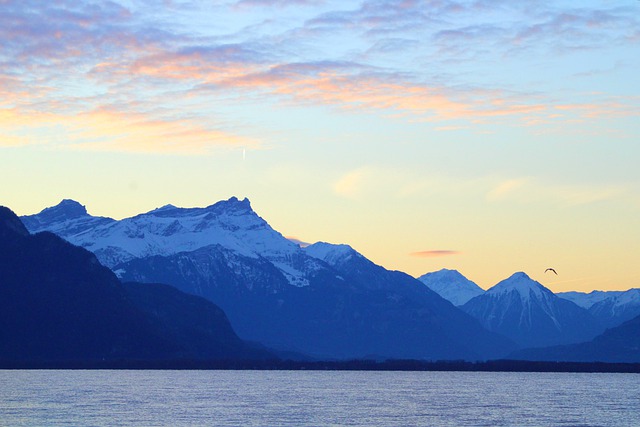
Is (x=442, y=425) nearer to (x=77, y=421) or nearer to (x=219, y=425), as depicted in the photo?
(x=219, y=425)

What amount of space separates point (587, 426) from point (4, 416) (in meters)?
95.5

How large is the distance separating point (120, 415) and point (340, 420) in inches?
1484

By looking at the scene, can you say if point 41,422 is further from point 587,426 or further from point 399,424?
point 587,426

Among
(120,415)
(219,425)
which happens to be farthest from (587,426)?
(120,415)

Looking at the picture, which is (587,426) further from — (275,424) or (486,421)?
(275,424)

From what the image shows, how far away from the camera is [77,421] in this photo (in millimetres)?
183000

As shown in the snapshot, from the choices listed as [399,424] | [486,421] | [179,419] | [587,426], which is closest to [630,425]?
[587,426]

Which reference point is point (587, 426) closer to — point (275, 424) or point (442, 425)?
point (442, 425)

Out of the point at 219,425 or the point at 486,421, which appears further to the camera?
the point at 486,421

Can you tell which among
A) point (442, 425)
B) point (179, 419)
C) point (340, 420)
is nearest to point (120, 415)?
point (179, 419)

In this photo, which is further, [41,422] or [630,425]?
[630,425]

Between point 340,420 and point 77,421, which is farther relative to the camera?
point 340,420

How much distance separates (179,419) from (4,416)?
28.3 m

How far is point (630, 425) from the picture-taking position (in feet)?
643
